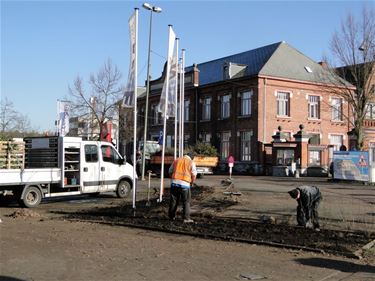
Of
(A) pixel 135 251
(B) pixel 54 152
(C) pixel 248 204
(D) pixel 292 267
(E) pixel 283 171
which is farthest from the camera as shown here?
(E) pixel 283 171

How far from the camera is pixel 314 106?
1929 inches

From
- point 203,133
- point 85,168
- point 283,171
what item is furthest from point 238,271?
point 203,133

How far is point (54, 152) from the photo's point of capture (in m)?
18.4

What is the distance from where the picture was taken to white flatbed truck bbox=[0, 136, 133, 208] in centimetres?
1727

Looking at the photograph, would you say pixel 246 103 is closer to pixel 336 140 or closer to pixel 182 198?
pixel 336 140

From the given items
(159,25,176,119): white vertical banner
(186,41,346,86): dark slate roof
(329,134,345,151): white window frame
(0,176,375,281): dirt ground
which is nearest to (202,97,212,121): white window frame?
(186,41,346,86): dark slate roof

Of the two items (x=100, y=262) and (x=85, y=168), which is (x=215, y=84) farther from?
(x=100, y=262)

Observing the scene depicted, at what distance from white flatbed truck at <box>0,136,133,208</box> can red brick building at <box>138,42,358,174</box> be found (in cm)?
2397

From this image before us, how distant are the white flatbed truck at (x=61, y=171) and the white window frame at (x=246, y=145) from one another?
2698cm

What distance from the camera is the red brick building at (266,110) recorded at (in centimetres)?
4403

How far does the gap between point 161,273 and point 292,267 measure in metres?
2.08

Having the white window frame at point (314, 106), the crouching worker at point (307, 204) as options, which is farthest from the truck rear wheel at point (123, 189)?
the white window frame at point (314, 106)

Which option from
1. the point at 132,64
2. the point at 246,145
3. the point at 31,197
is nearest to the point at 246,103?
the point at 246,145

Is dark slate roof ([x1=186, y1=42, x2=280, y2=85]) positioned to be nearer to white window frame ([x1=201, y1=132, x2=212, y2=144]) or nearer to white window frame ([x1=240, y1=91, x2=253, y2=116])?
white window frame ([x1=240, y1=91, x2=253, y2=116])
